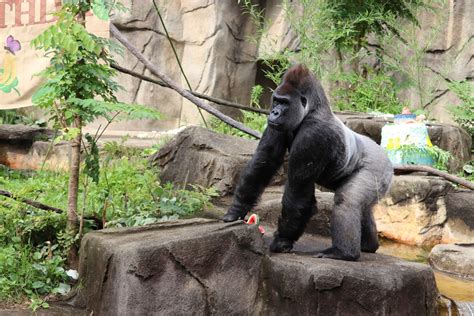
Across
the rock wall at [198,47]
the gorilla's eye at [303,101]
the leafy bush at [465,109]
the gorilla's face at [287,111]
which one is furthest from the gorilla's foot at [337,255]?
the rock wall at [198,47]

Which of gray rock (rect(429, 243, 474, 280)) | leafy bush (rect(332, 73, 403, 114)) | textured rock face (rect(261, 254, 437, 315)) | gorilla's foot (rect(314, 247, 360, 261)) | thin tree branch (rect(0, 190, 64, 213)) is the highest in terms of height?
leafy bush (rect(332, 73, 403, 114))

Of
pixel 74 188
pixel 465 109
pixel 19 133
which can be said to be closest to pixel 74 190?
pixel 74 188

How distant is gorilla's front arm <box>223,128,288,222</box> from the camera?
3.85m

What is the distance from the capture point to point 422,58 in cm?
1096

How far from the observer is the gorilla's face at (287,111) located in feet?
12.0

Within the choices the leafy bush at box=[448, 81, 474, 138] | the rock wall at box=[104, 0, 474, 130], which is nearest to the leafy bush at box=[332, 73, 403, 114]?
the leafy bush at box=[448, 81, 474, 138]

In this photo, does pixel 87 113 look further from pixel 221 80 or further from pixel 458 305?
pixel 221 80

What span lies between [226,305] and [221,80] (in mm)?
8657

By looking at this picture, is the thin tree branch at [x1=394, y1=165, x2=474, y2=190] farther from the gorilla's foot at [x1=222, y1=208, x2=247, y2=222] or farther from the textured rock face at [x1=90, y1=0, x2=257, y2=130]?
the textured rock face at [x1=90, y1=0, x2=257, y2=130]

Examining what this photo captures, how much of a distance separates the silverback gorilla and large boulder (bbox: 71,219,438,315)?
17 cm

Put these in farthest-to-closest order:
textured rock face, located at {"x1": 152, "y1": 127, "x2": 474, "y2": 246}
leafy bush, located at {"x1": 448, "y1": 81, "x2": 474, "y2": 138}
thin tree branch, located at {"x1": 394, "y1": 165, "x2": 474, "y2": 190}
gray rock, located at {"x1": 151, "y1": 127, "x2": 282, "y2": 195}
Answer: leafy bush, located at {"x1": 448, "y1": 81, "x2": 474, "y2": 138} → thin tree branch, located at {"x1": 394, "y1": 165, "x2": 474, "y2": 190} → textured rock face, located at {"x1": 152, "y1": 127, "x2": 474, "y2": 246} → gray rock, located at {"x1": 151, "y1": 127, "x2": 282, "y2": 195}

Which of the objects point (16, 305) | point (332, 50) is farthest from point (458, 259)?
point (332, 50)

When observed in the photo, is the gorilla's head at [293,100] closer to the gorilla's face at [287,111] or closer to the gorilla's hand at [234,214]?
the gorilla's face at [287,111]

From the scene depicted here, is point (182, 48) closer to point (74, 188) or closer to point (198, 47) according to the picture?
point (198, 47)
